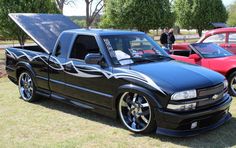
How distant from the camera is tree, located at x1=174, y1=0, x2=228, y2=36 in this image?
2905 cm

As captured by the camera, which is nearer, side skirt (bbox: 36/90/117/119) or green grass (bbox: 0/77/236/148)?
green grass (bbox: 0/77/236/148)

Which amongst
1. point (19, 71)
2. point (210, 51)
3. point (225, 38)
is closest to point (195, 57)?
point (210, 51)

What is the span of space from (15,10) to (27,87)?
32.8 feet

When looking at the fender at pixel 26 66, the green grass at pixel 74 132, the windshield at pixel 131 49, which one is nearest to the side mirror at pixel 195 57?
the green grass at pixel 74 132

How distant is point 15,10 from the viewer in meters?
17.5

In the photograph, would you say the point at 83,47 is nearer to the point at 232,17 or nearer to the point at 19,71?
the point at 19,71

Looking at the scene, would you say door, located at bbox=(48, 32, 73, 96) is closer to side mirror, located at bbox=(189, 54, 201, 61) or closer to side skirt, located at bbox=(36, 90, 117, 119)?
side skirt, located at bbox=(36, 90, 117, 119)

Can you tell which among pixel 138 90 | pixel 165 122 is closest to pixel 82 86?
pixel 138 90

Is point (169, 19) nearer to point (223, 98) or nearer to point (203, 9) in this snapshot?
point (203, 9)

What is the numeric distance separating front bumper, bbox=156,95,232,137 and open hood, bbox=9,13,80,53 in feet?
11.1

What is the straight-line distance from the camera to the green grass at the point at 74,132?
5535 millimetres

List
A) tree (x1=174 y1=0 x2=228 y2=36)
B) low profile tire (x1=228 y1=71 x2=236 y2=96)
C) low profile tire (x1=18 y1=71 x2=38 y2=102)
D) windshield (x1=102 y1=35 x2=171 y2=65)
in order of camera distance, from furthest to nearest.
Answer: tree (x1=174 y1=0 x2=228 y2=36) < low profile tire (x1=228 y1=71 x2=236 y2=96) < low profile tire (x1=18 y1=71 x2=38 y2=102) < windshield (x1=102 y1=35 x2=171 y2=65)

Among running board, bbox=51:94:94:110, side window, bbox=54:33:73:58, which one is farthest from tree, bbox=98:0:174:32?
running board, bbox=51:94:94:110

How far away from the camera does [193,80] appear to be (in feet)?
18.4
